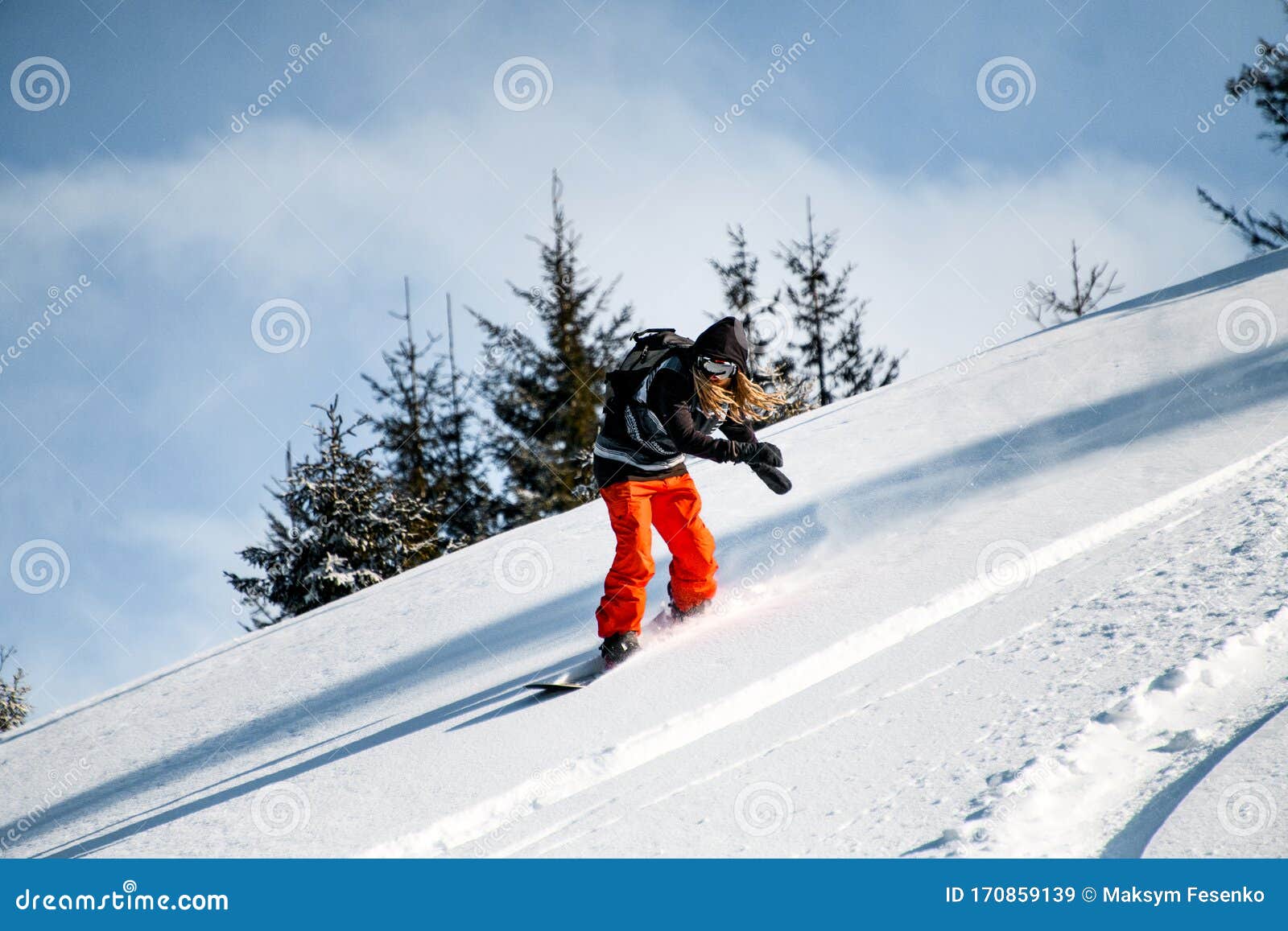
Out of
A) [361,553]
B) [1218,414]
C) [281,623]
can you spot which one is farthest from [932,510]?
[361,553]

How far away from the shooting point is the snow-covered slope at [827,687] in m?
2.56

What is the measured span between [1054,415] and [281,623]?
20.6 feet

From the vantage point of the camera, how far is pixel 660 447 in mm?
4160

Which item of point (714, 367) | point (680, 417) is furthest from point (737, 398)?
point (680, 417)

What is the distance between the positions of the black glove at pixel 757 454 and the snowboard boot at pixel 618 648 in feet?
3.12

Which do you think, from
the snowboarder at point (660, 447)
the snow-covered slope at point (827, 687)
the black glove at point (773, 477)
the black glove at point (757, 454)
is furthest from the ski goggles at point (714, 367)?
the snow-covered slope at point (827, 687)

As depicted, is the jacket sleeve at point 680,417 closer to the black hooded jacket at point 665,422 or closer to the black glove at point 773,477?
the black hooded jacket at point 665,422

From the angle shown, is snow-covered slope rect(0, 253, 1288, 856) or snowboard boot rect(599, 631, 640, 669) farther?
snowboard boot rect(599, 631, 640, 669)

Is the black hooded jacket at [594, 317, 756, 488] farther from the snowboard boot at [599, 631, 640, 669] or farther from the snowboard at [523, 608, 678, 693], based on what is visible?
the snowboard at [523, 608, 678, 693]

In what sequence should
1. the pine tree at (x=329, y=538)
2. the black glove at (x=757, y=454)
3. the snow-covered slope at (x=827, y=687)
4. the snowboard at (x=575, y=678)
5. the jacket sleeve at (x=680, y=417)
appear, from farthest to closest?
the pine tree at (x=329, y=538)
the black glove at (x=757, y=454)
the jacket sleeve at (x=680, y=417)
the snowboard at (x=575, y=678)
the snow-covered slope at (x=827, y=687)

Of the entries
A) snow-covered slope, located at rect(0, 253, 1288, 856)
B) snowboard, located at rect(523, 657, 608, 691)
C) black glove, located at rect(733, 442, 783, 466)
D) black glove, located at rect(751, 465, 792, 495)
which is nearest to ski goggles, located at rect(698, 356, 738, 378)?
black glove, located at rect(733, 442, 783, 466)

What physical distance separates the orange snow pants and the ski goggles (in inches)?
20.9

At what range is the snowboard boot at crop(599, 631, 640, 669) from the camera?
404cm

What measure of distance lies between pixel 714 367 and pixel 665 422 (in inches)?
13.5
